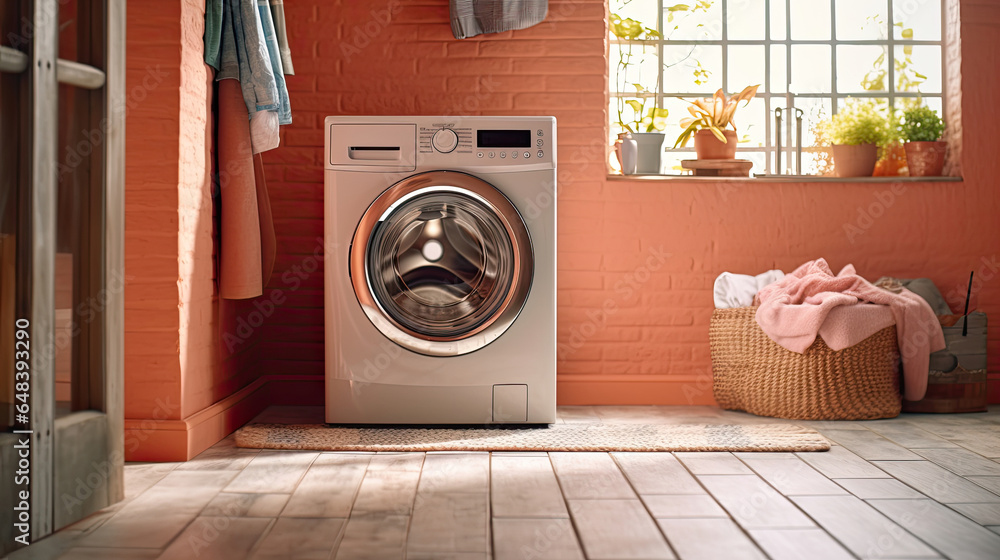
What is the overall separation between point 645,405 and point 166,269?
177 centimetres

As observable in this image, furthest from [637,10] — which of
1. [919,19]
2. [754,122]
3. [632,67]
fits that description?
[919,19]

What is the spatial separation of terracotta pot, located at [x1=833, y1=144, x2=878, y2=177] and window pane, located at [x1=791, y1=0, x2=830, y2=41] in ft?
1.91

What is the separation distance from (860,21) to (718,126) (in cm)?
92

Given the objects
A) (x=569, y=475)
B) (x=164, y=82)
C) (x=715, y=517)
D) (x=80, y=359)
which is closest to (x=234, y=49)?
(x=164, y=82)

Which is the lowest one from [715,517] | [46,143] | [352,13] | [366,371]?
[715,517]

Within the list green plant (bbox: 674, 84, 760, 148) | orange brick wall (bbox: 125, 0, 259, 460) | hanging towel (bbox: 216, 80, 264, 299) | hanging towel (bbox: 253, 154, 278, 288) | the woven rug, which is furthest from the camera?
green plant (bbox: 674, 84, 760, 148)

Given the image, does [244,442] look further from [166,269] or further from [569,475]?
[569,475]

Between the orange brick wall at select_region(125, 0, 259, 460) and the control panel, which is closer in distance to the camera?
the orange brick wall at select_region(125, 0, 259, 460)

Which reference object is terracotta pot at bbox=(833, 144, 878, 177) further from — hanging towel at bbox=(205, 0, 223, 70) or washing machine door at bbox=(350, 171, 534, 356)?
hanging towel at bbox=(205, 0, 223, 70)

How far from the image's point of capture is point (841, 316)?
7.95 ft

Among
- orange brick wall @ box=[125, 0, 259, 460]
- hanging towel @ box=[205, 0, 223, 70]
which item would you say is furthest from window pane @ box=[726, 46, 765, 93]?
orange brick wall @ box=[125, 0, 259, 460]

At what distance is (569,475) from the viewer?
6.14 ft

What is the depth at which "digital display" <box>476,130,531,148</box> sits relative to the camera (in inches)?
92.7

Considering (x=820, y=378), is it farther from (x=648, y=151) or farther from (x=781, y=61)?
(x=781, y=61)
